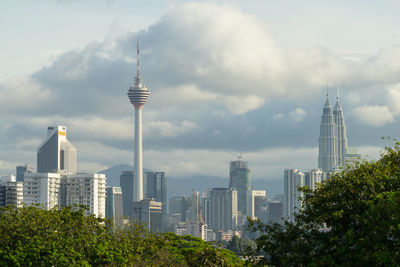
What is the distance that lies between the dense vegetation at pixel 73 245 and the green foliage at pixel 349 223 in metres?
13.6

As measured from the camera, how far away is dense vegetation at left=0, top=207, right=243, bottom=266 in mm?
65062

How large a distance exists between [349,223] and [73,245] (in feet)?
81.3

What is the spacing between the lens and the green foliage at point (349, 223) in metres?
47.1

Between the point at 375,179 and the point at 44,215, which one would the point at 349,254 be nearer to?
the point at 375,179

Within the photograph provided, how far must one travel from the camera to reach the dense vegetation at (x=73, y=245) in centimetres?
6506

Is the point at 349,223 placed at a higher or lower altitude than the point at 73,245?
higher

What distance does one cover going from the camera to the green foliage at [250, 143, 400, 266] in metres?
47.1

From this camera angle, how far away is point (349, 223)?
54.3 metres

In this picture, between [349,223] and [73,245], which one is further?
[73,245]

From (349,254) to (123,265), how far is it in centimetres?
2450

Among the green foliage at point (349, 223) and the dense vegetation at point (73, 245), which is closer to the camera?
the green foliage at point (349, 223)

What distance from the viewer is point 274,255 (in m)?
55.4

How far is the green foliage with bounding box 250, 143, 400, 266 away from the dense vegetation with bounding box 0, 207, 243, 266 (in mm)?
13622

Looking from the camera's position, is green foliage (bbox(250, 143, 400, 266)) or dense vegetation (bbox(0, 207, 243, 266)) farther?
dense vegetation (bbox(0, 207, 243, 266))
